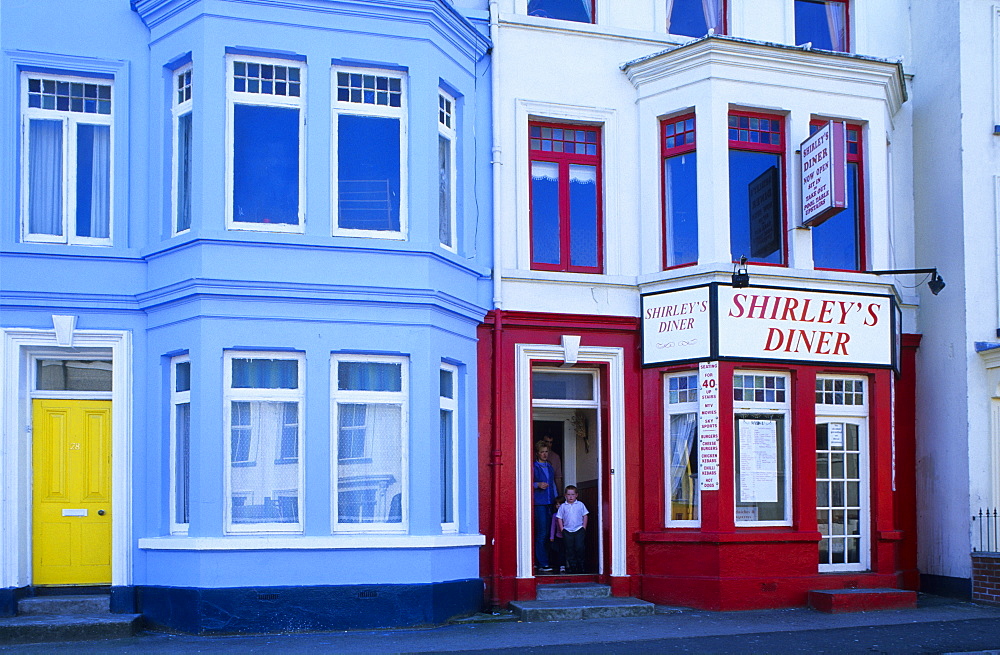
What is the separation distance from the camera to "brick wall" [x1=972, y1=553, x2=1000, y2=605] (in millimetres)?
15320

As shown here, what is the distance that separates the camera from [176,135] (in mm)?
14242

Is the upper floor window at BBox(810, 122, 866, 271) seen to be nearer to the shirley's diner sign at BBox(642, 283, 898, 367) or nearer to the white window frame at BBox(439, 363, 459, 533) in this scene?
the shirley's diner sign at BBox(642, 283, 898, 367)

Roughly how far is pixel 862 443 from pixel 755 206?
3444 millimetres

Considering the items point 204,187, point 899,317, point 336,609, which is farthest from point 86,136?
point 899,317

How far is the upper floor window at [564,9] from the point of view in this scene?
16.0 metres

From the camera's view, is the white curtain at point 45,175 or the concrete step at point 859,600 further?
the concrete step at point 859,600

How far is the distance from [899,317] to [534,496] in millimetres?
5570

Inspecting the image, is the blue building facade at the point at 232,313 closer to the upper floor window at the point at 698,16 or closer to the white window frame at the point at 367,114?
the white window frame at the point at 367,114

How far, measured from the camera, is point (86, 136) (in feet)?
47.3

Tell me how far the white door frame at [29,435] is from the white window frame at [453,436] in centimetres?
366

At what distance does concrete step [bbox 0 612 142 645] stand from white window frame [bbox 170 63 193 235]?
173 inches

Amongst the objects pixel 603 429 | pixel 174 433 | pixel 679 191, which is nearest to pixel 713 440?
pixel 603 429

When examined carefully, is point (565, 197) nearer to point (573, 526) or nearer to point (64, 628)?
point (573, 526)

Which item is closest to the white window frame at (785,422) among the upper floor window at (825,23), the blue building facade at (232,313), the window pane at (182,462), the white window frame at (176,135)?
the blue building facade at (232,313)
